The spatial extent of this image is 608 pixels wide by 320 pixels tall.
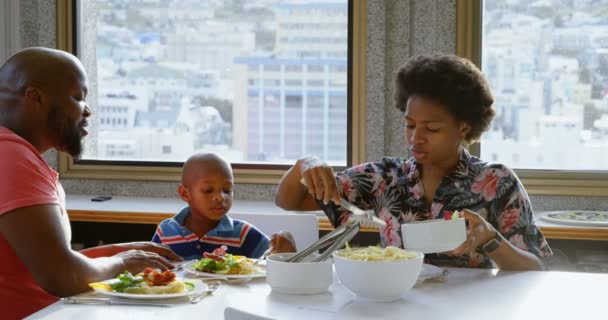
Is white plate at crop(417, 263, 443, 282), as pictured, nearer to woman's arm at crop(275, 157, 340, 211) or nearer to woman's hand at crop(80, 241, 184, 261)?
woman's arm at crop(275, 157, 340, 211)

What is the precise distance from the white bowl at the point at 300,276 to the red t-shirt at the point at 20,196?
0.50 m

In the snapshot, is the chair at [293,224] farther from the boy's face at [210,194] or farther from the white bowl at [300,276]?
the white bowl at [300,276]

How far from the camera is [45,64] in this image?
196cm

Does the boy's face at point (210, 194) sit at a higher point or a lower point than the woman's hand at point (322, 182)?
lower

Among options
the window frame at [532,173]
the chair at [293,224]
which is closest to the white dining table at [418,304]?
the chair at [293,224]

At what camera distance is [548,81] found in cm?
334

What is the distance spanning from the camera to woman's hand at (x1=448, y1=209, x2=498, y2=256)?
1.86 m

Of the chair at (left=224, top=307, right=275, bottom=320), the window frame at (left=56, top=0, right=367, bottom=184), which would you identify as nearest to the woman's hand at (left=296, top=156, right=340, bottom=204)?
the chair at (left=224, top=307, right=275, bottom=320)

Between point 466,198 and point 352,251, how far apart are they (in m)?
0.59

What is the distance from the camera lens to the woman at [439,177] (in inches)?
85.0

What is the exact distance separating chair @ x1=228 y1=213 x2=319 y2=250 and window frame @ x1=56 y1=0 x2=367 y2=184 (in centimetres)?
102

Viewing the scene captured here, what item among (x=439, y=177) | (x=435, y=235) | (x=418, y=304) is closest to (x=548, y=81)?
(x=439, y=177)

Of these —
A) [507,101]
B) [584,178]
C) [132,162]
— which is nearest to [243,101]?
[132,162]

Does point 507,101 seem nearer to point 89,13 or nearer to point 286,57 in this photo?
point 286,57
